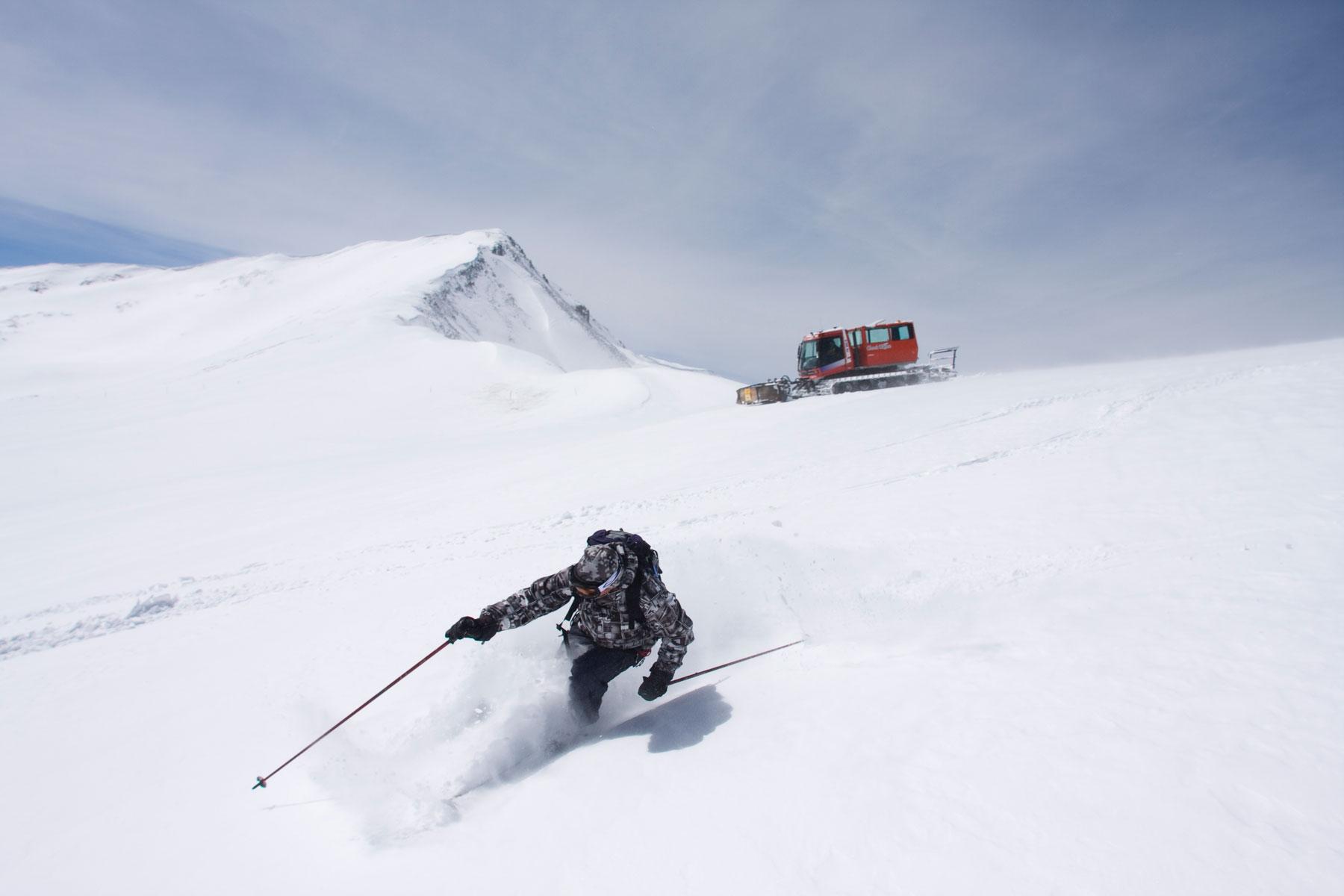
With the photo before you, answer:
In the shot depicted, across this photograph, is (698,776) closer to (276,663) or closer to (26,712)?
(276,663)

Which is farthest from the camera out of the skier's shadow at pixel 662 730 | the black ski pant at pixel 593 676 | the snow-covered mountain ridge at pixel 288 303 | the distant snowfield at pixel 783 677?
the snow-covered mountain ridge at pixel 288 303

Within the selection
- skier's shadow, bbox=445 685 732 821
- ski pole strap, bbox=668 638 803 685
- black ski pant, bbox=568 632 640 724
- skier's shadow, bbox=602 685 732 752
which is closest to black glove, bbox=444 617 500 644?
black ski pant, bbox=568 632 640 724

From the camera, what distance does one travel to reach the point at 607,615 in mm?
4633

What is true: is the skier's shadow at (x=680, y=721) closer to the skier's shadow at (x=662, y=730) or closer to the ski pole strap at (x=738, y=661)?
the skier's shadow at (x=662, y=730)

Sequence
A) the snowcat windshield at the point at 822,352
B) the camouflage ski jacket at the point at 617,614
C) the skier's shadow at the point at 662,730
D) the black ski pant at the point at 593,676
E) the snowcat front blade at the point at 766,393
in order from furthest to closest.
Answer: the snowcat windshield at the point at 822,352 < the snowcat front blade at the point at 766,393 < the black ski pant at the point at 593,676 < the camouflage ski jacket at the point at 617,614 < the skier's shadow at the point at 662,730

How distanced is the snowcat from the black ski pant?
1931 cm

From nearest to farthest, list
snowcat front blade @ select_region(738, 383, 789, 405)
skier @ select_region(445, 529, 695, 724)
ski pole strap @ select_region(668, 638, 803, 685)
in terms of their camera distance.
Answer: skier @ select_region(445, 529, 695, 724) < ski pole strap @ select_region(668, 638, 803, 685) < snowcat front blade @ select_region(738, 383, 789, 405)

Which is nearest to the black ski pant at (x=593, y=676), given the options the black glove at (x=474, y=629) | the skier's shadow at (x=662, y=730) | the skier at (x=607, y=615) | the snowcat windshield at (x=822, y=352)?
the skier at (x=607, y=615)

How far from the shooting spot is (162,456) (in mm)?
21328

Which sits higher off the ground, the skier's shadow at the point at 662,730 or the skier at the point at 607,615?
the skier at the point at 607,615

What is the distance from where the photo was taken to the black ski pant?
4734mm

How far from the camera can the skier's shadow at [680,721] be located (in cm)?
426

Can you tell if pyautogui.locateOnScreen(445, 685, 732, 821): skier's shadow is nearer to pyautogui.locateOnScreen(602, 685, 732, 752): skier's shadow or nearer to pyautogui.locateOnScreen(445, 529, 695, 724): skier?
pyautogui.locateOnScreen(602, 685, 732, 752): skier's shadow

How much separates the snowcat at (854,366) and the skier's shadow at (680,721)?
63.0 ft
